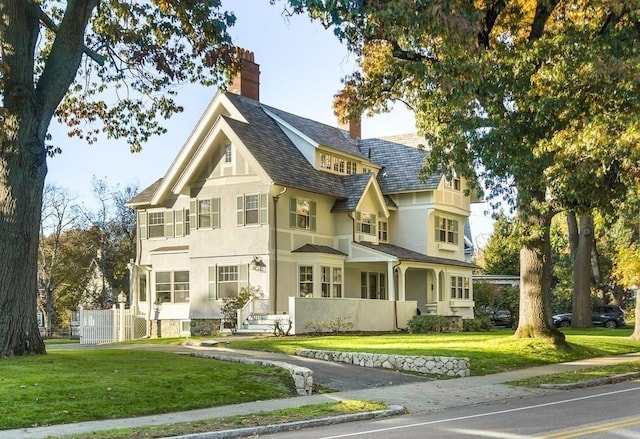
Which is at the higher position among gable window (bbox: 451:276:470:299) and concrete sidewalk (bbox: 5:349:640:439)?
gable window (bbox: 451:276:470:299)

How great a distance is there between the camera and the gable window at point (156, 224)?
39531 millimetres

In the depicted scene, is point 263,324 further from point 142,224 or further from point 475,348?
point 142,224

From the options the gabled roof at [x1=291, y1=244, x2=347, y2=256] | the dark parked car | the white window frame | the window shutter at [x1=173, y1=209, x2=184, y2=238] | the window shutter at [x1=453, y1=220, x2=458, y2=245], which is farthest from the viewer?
the dark parked car

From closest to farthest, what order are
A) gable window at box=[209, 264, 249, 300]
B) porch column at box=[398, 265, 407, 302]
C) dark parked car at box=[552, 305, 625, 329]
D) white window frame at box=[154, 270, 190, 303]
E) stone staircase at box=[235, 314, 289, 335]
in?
1. stone staircase at box=[235, 314, 289, 335]
2. gable window at box=[209, 264, 249, 300]
3. porch column at box=[398, 265, 407, 302]
4. white window frame at box=[154, 270, 190, 303]
5. dark parked car at box=[552, 305, 625, 329]

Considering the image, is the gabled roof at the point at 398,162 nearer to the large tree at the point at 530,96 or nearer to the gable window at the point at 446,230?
the gable window at the point at 446,230

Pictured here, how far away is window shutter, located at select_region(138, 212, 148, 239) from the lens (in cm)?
4011

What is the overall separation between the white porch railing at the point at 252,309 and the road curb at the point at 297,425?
1891cm

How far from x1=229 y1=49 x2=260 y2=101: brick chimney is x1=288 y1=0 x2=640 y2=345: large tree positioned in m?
14.4

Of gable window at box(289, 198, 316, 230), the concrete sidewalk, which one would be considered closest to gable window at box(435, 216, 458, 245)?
gable window at box(289, 198, 316, 230)

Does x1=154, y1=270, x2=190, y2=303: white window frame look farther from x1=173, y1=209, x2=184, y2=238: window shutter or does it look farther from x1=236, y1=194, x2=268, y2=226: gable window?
x1=236, y1=194, x2=268, y2=226: gable window

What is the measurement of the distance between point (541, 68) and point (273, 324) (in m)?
15.7

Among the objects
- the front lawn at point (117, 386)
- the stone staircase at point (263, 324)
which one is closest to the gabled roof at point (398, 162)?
the stone staircase at point (263, 324)

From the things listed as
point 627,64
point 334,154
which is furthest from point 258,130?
point 627,64

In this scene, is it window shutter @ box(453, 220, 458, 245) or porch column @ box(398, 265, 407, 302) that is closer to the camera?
porch column @ box(398, 265, 407, 302)
